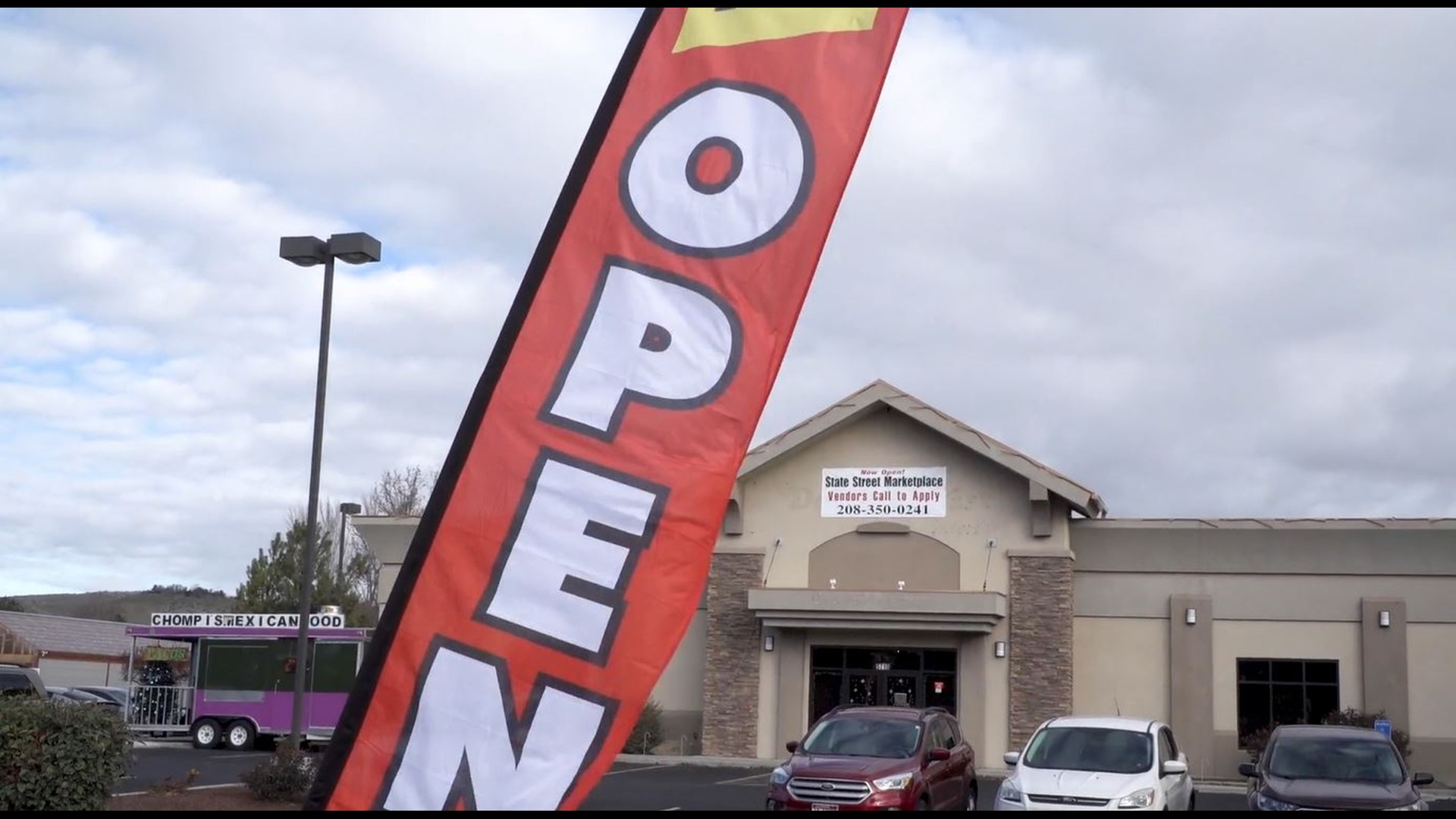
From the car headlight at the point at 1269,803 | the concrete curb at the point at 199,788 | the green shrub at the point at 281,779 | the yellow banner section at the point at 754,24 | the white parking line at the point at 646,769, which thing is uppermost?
the yellow banner section at the point at 754,24

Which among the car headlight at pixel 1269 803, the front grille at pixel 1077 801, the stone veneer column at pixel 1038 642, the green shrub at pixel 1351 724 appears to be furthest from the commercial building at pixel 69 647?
the car headlight at pixel 1269 803

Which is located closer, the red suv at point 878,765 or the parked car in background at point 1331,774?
the parked car in background at point 1331,774

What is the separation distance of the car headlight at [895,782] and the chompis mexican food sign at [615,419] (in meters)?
11.6

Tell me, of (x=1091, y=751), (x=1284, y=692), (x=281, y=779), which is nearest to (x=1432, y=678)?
(x=1284, y=692)

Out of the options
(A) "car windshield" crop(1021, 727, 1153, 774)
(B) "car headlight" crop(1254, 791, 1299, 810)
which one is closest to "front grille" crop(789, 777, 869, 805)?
(A) "car windshield" crop(1021, 727, 1153, 774)

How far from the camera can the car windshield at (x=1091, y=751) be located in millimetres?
15609

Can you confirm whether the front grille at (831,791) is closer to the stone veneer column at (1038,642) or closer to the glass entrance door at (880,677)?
the stone veneer column at (1038,642)

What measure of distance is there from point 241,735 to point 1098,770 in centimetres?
2306

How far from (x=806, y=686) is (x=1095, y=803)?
17236 millimetres

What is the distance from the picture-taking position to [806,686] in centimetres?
3170

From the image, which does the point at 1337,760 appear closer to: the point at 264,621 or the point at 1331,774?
the point at 1331,774

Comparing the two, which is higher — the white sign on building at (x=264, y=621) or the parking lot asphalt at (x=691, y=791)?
the white sign on building at (x=264, y=621)

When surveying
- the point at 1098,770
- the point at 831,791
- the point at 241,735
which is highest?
the point at 1098,770

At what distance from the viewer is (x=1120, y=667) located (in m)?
31.2
